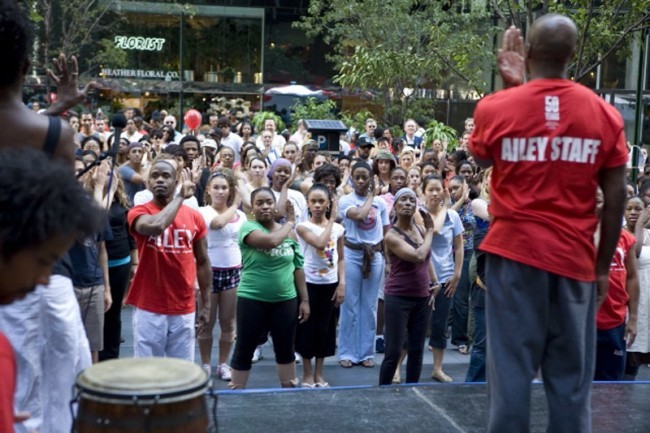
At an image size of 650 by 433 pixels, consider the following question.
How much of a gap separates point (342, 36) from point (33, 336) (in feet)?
73.8

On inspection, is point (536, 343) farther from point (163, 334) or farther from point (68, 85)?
point (163, 334)

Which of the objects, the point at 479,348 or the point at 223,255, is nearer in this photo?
the point at 479,348

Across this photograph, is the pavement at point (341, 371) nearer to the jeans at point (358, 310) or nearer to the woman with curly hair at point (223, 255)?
the jeans at point (358, 310)

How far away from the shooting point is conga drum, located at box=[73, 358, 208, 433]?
3154 mm

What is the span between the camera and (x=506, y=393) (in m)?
3.98

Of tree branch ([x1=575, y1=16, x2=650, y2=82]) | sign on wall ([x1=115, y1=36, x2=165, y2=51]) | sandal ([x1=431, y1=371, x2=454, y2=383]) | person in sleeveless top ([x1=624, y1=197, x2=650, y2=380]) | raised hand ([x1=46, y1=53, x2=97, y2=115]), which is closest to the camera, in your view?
raised hand ([x1=46, y1=53, x2=97, y2=115])

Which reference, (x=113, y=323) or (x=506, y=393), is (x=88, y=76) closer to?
(x=113, y=323)

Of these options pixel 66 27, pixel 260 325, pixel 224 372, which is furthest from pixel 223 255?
pixel 66 27

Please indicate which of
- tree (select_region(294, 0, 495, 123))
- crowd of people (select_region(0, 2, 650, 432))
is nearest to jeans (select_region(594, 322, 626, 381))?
crowd of people (select_region(0, 2, 650, 432))

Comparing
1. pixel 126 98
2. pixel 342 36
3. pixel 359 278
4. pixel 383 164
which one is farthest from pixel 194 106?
pixel 359 278

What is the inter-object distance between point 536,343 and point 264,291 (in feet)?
12.3

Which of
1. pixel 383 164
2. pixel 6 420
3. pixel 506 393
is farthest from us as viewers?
pixel 383 164

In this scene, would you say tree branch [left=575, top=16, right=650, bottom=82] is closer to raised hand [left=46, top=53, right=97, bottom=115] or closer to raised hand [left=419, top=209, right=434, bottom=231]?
raised hand [left=419, top=209, right=434, bottom=231]

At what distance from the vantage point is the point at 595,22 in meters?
12.5
